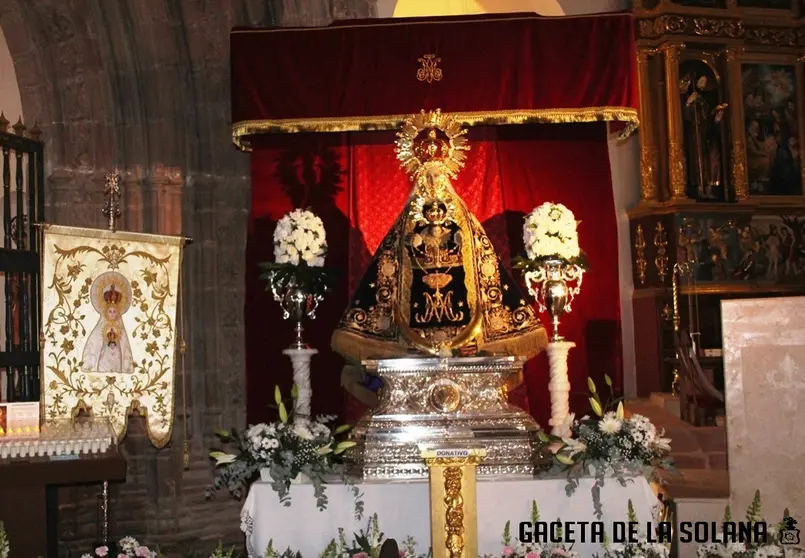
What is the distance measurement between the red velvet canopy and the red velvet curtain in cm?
1

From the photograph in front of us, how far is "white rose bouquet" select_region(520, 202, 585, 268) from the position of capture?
7.13 m

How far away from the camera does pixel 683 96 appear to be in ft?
38.2

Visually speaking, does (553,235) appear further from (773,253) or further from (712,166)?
(773,253)

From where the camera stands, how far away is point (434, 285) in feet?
22.6

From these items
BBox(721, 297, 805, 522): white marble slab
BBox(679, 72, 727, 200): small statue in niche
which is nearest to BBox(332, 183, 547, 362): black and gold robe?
BBox(721, 297, 805, 522): white marble slab

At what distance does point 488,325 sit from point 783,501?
2206mm

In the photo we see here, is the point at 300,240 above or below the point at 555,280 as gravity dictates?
above

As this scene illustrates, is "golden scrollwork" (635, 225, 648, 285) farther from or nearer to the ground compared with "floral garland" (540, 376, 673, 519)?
farther from the ground

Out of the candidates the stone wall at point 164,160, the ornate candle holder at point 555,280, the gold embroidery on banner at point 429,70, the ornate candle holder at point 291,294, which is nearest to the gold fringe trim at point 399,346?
the ornate candle holder at point 555,280

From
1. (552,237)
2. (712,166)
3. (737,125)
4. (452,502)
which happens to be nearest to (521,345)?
(552,237)

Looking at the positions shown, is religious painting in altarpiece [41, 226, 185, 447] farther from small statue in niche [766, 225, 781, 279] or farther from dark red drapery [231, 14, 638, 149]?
small statue in niche [766, 225, 781, 279]

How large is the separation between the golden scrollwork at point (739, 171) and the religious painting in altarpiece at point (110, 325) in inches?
268

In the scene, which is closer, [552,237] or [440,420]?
[440,420]

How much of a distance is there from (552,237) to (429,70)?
5.70 feet
